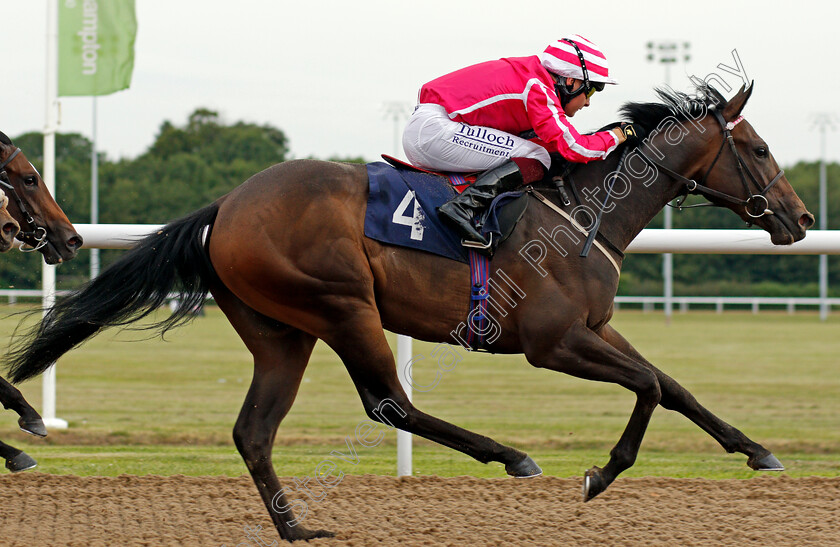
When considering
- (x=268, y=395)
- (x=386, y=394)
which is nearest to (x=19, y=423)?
(x=268, y=395)

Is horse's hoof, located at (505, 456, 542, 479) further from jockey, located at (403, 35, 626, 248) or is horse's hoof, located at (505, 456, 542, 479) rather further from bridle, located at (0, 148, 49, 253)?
bridle, located at (0, 148, 49, 253)

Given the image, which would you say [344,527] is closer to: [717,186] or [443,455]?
[717,186]

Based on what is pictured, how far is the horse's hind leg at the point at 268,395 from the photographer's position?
3.78 m

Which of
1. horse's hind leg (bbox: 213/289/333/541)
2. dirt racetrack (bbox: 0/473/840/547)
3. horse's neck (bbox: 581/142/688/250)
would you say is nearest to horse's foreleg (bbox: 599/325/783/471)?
dirt racetrack (bbox: 0/473/840/547)

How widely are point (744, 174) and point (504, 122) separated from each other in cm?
105

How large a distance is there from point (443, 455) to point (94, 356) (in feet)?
39.3

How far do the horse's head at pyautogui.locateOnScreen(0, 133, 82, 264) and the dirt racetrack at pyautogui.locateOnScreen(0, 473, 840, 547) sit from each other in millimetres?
1110

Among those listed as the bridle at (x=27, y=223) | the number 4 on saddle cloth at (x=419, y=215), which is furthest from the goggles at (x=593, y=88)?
the bridle at (x=27, y=223)

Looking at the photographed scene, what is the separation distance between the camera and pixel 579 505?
4.33 meters

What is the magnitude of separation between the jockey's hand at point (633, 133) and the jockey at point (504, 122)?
7 cm

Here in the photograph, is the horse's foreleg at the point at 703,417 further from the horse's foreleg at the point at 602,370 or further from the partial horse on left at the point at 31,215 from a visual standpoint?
the partial horse on left at the point at 31,215

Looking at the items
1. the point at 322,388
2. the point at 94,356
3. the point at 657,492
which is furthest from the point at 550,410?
the point at 94,356

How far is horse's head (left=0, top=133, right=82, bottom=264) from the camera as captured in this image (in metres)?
4.41

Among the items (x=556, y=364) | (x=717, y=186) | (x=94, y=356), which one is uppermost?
(x=717, y=186)
